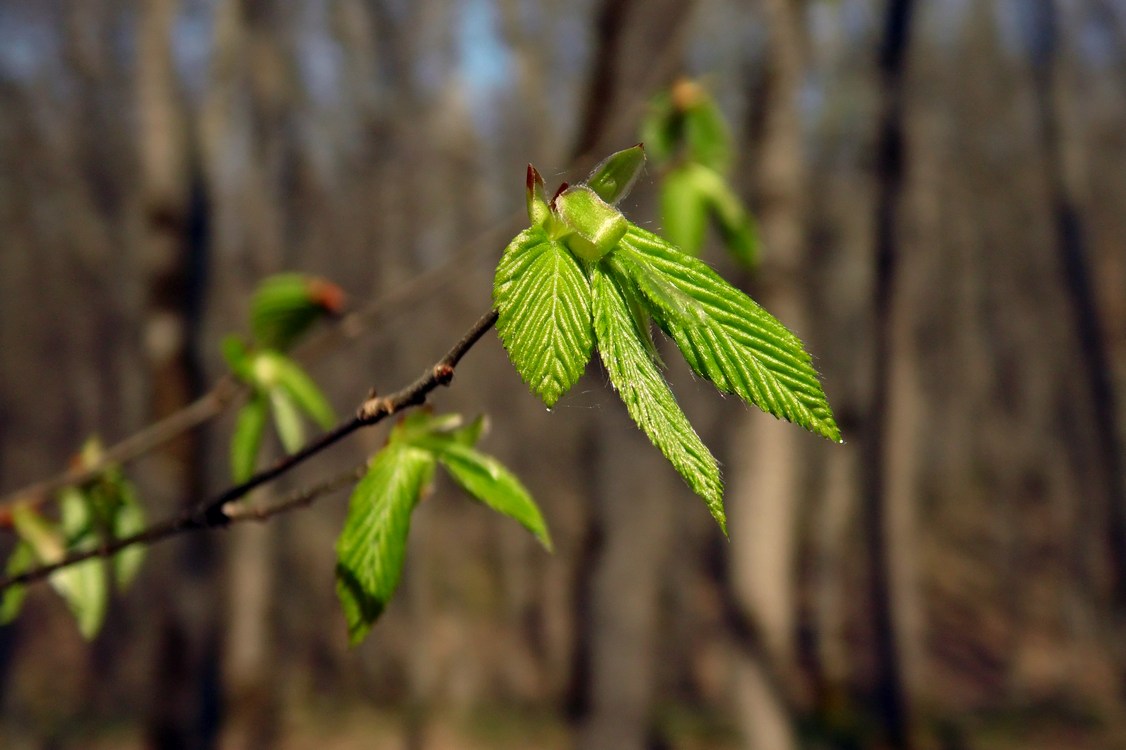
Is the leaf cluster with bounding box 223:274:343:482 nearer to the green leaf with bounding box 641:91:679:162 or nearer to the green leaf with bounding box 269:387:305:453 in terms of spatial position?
the green leaf with bounding box 269:387:305:453

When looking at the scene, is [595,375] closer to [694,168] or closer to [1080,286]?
[694,168]

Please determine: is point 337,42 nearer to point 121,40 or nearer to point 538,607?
point 121,40

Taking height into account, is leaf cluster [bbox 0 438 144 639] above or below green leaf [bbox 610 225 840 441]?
above

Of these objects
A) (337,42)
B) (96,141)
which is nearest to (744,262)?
(337,42)

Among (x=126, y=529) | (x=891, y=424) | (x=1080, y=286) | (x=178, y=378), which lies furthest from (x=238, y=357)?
(x=1080, y=286)

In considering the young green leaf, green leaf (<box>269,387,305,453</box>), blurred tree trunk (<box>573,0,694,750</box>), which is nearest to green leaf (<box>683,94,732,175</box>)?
green leaf (<box>269,387,305,453</box>)
